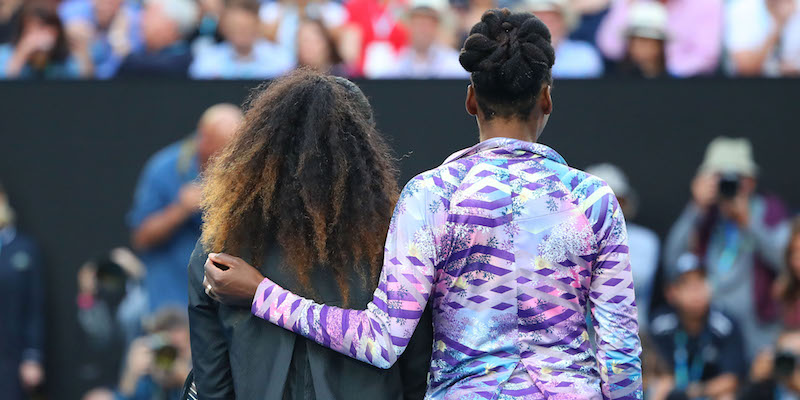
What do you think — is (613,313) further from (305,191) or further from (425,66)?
(425,66)

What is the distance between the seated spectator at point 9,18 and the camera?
734 cm

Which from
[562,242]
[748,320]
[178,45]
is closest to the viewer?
[562,242]

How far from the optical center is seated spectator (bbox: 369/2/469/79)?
6711mm

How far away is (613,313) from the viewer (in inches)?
98.2

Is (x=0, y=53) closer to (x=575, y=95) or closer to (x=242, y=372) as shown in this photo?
(x=575, y=95)

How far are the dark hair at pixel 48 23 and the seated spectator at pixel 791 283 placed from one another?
4.56 meters

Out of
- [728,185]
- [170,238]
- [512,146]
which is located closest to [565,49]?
[728,185]

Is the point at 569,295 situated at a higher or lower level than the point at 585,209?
lower

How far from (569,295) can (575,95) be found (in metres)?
4.15

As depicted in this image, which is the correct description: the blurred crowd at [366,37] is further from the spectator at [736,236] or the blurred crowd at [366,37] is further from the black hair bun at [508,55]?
the black hair bun at [508,55]

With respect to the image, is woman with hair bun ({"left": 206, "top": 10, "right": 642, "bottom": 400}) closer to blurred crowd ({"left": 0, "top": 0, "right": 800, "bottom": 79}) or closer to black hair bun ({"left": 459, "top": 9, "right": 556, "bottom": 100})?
black hair bun ({"left": 459, "top": 9, "right": 556, "bottom": 100})

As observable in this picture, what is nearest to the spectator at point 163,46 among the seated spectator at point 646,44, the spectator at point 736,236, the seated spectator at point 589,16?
the seated spectator at point 589,16

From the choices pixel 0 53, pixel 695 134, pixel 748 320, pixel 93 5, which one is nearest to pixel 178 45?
pixel 93 5

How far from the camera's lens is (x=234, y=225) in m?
2.63
